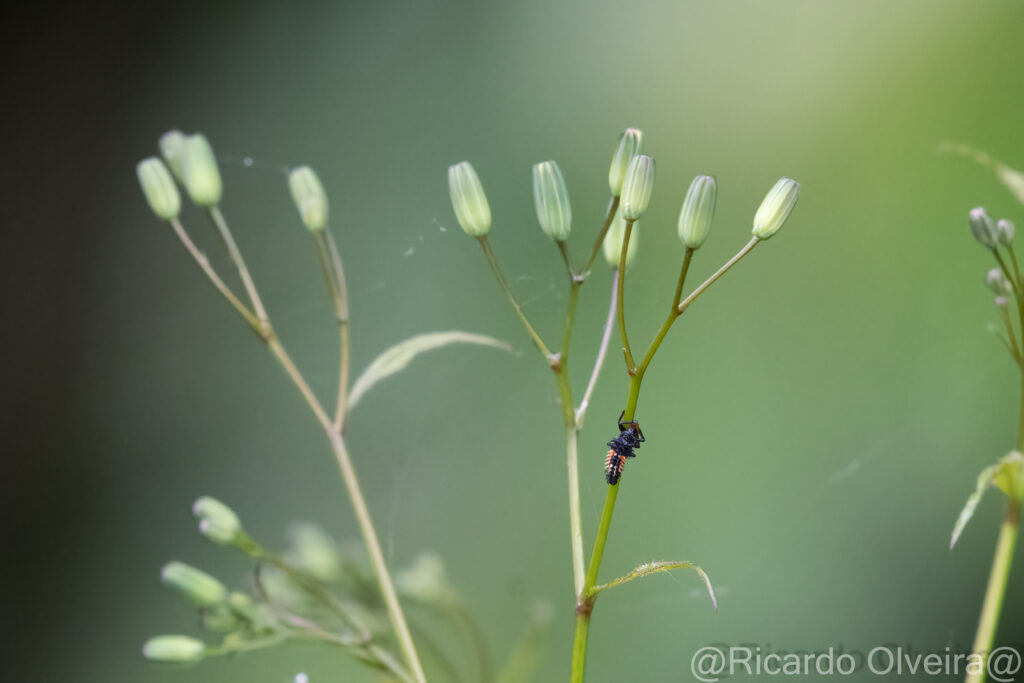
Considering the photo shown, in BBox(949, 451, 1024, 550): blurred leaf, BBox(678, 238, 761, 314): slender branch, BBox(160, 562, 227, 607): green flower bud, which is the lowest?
BBox(160, 562, 227, 607): green flower bud

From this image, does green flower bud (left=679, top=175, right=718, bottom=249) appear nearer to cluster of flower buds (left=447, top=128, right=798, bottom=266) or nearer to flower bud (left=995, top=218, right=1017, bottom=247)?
cluster of flower buds (left=447, top=128, right=798, bottom=266)

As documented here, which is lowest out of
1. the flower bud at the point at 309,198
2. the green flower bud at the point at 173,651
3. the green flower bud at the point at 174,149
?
the green flower bud at the point at 173,651

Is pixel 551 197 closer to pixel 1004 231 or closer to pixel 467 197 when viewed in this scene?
pixel 467 197

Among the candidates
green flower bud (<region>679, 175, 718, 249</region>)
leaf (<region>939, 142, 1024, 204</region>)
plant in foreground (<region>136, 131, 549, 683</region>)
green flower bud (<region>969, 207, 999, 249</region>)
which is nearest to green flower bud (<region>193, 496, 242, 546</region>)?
plant in foreground (<region>136, 131, 549, 683</region>)

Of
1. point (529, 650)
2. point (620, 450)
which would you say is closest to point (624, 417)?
point (620, 450)

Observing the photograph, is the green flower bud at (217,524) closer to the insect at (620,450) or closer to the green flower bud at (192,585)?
the green flower bud at (192,585)

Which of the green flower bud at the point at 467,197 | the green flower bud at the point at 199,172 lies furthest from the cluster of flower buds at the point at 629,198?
the green flower bud at the point at 199,172

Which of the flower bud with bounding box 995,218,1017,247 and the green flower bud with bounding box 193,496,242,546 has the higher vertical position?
the flower bud with bounding box 995,218,1017,247

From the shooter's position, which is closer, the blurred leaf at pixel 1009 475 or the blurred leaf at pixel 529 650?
the blurred leaf at pixel 1009 475
